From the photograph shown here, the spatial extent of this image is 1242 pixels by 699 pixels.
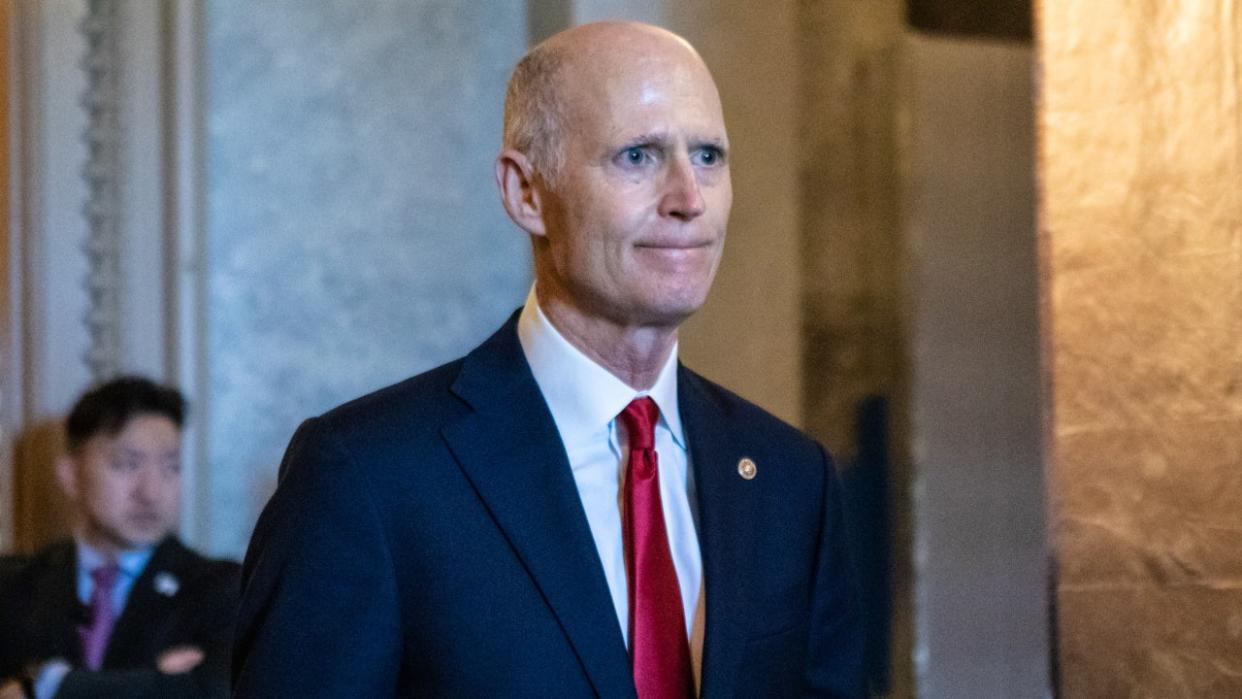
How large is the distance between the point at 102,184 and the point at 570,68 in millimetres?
2745

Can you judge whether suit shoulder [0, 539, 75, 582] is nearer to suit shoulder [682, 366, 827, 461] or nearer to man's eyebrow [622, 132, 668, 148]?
suit shoulder [682, 366, 827, 461]

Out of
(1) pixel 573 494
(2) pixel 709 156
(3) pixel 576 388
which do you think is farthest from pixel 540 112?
(1) pixel 573 494

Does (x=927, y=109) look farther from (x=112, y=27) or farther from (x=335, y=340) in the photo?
(x=112, y=27)

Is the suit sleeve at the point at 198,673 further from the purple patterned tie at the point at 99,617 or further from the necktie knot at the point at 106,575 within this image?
the necktie knot at the point at 106,575

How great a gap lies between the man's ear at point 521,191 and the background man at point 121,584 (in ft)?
6.85

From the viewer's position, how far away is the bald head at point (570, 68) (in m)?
2.05

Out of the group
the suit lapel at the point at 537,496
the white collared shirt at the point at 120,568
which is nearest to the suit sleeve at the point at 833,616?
the suit lapel at the point at 537,496

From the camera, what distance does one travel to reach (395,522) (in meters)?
1.94

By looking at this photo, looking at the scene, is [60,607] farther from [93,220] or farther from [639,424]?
[639,424]

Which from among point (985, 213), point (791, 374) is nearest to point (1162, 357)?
point (985, 213)

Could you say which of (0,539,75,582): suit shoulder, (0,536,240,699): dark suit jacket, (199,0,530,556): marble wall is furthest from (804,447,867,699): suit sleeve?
(199,0,530,556): marble wall

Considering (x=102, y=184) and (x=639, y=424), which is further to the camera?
(x=102, y=184)

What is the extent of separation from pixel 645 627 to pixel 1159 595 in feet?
4.10

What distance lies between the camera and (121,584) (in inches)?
160
